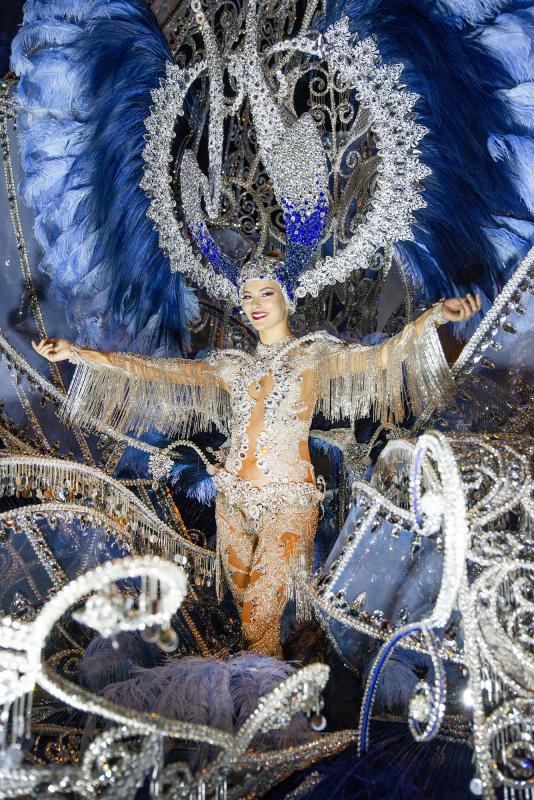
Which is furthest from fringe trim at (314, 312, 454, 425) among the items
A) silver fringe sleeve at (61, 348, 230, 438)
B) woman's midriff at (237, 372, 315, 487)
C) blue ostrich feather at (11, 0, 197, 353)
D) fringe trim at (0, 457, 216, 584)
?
blue ostrich feather at (11, 0, 197, 353)

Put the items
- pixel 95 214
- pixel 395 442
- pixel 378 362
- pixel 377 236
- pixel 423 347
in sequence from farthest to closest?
pixel 95 214
pixel 377 236
pixel 378 362
pixel 423 347
pixel 395 442

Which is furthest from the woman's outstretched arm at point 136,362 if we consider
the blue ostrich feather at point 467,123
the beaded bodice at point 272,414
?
the blue ostrich feather at point 467,123

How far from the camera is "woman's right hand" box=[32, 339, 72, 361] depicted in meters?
2.94

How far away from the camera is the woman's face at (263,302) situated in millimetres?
3020

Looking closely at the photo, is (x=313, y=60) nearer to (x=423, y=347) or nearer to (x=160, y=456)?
(x=423, y=347)

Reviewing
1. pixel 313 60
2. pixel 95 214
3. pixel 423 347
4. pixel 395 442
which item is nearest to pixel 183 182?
pixel 95 214

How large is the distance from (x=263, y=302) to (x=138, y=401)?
2.03 ft

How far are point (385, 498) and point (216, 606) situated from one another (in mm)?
990

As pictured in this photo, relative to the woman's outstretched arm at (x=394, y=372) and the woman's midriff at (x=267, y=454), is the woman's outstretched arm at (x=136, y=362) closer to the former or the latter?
the woman's midriff at (x=267, y=454)

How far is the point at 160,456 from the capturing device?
3424 mm

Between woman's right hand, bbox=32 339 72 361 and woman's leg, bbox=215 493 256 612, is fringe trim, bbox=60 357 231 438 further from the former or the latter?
woman's leg, bbox=215 493 256 612

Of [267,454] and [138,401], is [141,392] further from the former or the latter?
[267,454]

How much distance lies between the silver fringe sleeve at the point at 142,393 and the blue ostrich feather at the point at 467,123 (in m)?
0.96

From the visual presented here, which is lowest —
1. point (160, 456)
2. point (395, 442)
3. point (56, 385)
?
point (160, 456)
